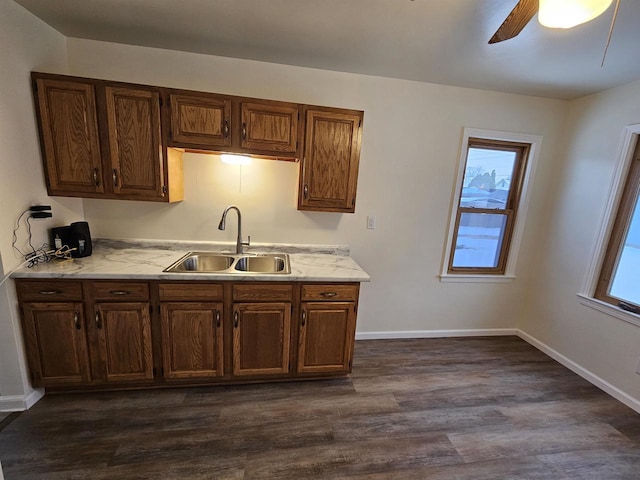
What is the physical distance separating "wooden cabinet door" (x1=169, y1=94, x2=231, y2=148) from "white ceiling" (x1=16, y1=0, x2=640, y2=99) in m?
0.43

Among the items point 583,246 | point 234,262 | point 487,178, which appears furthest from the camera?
point 487,178

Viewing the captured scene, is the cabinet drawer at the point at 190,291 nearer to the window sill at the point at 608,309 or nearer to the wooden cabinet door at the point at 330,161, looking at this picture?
the wooden cabinet door at the point at 330,161

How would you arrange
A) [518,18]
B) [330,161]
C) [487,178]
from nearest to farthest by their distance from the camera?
[518,18], [330,161], [487,178]

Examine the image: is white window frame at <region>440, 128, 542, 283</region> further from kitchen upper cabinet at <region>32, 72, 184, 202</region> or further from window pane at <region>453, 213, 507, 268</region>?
kitchen upper cabinet at <region>32, 72, 184, 202</region>

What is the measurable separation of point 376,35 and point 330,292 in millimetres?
1737

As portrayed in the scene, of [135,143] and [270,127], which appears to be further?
[270,127]

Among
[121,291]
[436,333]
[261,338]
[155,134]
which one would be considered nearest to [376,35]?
[155,134]

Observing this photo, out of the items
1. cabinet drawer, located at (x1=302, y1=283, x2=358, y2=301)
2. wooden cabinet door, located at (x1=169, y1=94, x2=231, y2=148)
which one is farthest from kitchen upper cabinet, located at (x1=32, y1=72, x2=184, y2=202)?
cabinet drawer, located at (x1=302, y1=283, x2=358, y2=301)

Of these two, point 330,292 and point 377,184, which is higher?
point 377,184

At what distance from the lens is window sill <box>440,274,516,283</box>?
9.68 feet

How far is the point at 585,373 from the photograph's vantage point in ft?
8.23

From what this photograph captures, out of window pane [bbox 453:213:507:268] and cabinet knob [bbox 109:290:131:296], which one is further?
window pane [bbox 453:213:507:268]

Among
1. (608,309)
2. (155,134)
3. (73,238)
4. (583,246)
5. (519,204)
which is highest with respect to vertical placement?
(155,134)

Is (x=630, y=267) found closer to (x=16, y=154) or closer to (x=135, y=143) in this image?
(x=135, y=143)
